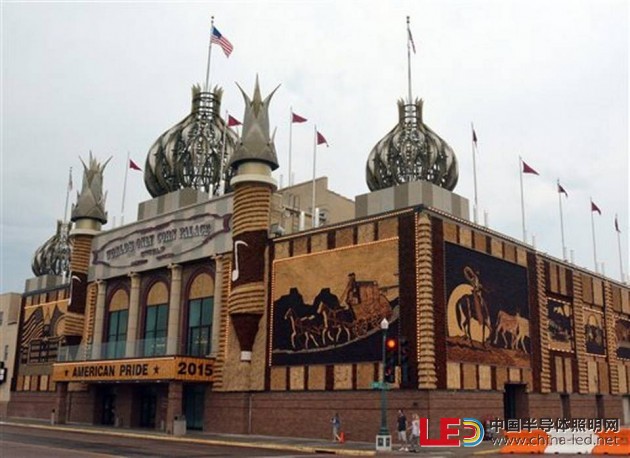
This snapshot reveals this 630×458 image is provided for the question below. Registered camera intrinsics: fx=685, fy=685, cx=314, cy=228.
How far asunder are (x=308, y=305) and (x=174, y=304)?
12017 mm

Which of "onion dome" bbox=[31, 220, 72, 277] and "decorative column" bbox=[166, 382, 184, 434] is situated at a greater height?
"onion dome" bbox=[31, 220, 72, 277]

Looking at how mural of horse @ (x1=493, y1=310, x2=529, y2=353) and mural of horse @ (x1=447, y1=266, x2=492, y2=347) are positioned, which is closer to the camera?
mural of horse @ (x1=447, y1=266, x2=492, y2=347)

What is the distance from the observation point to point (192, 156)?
5103cm

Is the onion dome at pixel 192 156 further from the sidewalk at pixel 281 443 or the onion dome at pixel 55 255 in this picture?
the onion dome at pixel 55 255

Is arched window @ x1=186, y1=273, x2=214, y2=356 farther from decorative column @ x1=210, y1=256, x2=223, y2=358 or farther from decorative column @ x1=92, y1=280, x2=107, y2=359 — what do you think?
decorative column @ x1=92, y1=280, x2=107, y2=359

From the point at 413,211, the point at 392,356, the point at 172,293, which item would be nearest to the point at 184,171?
the point at 172,293

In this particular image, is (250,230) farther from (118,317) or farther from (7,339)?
(7,339)

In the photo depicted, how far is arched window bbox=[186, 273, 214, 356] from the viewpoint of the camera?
44.6 meters

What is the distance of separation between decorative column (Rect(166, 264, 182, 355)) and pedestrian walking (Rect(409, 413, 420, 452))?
19.3m

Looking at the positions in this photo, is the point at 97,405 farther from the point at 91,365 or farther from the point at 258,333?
the point at 258,333

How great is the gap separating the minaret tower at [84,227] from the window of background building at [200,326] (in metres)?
13.4

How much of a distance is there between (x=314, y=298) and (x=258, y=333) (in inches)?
187

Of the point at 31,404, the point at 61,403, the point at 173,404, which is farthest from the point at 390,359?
the point at 31,404

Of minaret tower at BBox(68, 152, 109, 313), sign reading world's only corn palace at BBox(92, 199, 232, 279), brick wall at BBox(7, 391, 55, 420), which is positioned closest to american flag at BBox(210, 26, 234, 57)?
sign reading world's only corn palace at BBox(92, 199, 232, 279)
